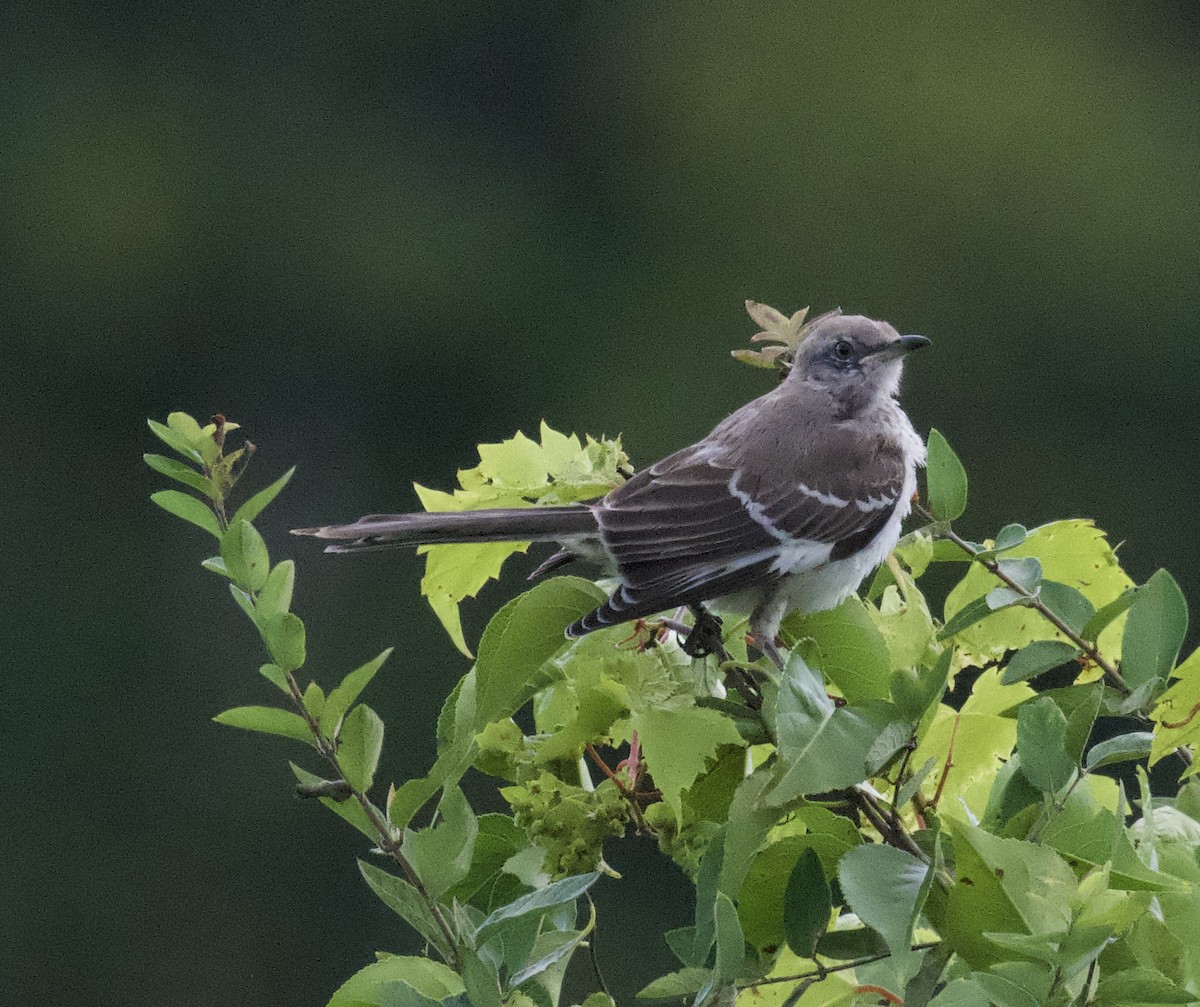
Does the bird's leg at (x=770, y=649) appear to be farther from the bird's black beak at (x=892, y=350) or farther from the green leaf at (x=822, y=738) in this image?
the bird's black beak at (x=892, y=350)

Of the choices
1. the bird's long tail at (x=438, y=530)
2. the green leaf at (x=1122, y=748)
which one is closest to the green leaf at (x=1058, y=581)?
the green leaf at (x=1122, y=748)

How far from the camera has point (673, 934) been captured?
105 centimetres

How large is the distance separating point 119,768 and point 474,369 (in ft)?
9.37

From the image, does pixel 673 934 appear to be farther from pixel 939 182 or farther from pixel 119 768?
pixel 939 182

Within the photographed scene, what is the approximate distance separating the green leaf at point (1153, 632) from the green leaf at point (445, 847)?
422 mm

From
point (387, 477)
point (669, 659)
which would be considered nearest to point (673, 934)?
point (669, 659)

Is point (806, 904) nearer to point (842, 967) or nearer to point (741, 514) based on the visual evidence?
point (842, 967)

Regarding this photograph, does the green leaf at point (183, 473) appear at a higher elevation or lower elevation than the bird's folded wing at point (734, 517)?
higher

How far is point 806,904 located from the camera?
102 cm

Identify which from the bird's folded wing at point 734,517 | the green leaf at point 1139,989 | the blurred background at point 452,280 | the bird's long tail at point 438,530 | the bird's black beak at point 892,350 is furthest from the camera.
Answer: the blurred background at point 452,280

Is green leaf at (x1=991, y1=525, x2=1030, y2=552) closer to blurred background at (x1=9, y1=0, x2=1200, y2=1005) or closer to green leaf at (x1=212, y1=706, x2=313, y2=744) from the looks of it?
green leaf at (x1=212, y1=706, x2=313, y2=744)

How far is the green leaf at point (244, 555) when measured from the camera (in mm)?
1031

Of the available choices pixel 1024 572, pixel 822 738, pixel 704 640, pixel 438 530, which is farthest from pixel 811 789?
pixel 438 530

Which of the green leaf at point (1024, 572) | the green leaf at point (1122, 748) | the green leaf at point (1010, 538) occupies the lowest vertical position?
the green leaf at point (1122, 748)
